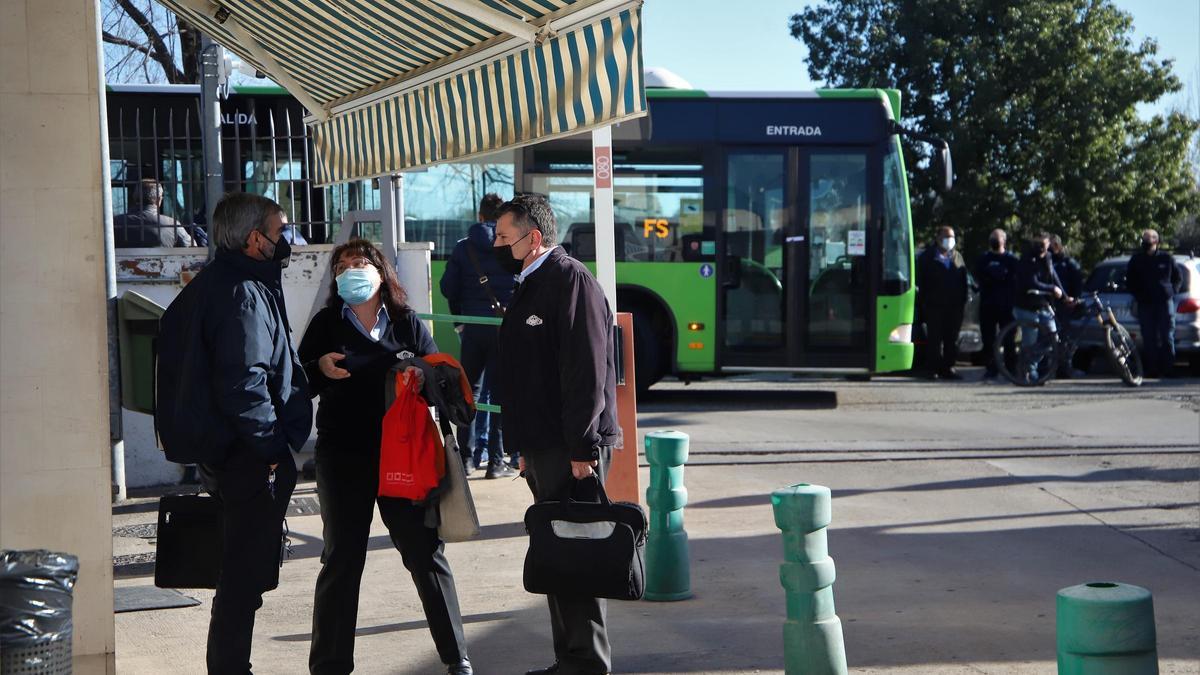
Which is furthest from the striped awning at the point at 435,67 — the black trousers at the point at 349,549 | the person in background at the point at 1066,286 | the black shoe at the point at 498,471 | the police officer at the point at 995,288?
the police officer at the point at 995,288

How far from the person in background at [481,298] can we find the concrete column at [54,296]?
4.91 metres

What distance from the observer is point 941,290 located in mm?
17203

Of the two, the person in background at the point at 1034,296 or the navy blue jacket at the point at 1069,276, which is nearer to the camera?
the person in background at the point at 1034,296

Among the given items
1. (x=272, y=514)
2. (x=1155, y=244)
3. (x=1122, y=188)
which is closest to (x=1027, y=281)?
(x=1155, y=244)

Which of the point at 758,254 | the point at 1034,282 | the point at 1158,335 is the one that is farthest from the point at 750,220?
the point at 1158,335

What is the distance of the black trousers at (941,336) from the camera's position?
57.1 ft

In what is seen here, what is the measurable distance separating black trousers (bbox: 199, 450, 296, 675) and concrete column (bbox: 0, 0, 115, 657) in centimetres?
43

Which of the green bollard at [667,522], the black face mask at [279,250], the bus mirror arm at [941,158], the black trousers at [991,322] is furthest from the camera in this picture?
the black trousers at [991,322]

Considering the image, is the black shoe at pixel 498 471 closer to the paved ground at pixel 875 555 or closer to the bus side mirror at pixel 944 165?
the paved ground at pixel 875 555

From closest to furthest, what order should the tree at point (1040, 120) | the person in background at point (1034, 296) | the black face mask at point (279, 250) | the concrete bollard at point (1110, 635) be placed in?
the concrete bollard at point (1110, 635) < the black face mask at point (279, 250) < the person in background at point (1034, 296) < the tree at point (1040, 120)

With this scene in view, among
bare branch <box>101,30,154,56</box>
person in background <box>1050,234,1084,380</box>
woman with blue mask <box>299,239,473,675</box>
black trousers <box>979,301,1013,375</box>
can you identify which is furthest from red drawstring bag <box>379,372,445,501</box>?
bare branch <box>101,30,154,56</box>

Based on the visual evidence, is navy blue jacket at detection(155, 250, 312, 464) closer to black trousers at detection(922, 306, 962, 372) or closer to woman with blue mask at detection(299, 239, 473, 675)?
woman with blue mask at detection(299, 239, 473, 675)

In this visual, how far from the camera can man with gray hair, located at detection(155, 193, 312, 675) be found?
4.67m

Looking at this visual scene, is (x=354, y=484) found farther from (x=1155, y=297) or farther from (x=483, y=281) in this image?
(x=1155, y=297)
